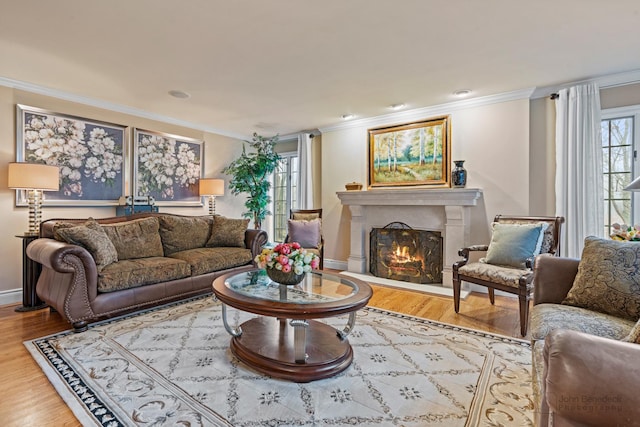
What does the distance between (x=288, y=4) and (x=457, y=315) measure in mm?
2987

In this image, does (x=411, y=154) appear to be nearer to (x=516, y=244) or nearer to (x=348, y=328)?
(x=516, y=244)

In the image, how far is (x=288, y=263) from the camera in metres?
2.12

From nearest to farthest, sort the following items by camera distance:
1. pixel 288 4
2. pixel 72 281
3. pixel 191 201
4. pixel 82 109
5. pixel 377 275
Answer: pixel 288 4, pixel 72 281, pixel 82 109, pixel 377 275, pixel 191 201

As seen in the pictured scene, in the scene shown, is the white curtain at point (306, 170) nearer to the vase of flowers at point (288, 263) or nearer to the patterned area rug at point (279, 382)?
the patterned area rug at point (279, 382)

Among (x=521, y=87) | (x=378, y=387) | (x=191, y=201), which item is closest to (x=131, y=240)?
(x=191, y=201)

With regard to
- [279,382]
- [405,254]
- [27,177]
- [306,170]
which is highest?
[306,170]

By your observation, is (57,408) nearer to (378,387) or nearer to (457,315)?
(378,387)

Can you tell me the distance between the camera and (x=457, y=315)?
3.08 m

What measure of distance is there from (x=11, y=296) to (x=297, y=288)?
333 cm

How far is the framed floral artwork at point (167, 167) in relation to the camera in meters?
4.43

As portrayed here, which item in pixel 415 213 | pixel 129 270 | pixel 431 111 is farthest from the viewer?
pixel 415 213

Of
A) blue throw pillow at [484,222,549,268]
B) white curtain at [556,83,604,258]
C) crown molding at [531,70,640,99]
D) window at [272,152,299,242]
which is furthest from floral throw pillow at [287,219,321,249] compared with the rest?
crown molding at [531,70,640,99]

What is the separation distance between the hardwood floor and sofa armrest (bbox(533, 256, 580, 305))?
73cm

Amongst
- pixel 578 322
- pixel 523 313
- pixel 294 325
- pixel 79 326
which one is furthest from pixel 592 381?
pixel 79 326
